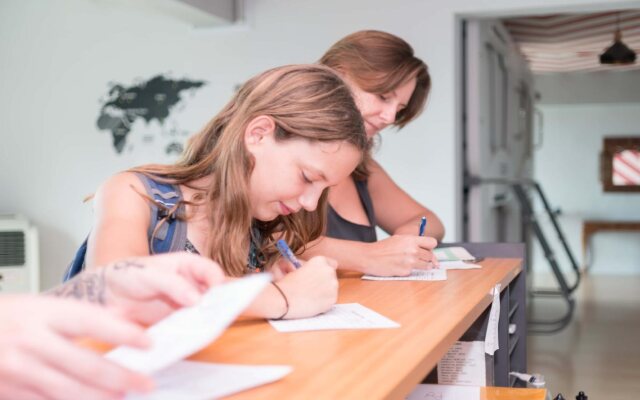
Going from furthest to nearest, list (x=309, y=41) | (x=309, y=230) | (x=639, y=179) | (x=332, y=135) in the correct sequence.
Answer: (x=639, y=179), (x=309, y=41), (x=309, y=230), (x=332, y=135)

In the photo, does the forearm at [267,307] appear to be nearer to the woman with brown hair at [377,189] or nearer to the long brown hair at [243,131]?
the long brown hair at [243,131]

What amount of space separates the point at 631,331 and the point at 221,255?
4841mm

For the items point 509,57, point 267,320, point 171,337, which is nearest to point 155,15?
point 509,57

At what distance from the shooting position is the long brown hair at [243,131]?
1438mm

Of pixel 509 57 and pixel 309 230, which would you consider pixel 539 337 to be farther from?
pixel 309 230

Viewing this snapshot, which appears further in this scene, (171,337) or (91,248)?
(91,248)

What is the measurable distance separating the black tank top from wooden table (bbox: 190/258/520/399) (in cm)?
77

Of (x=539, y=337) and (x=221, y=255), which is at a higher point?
(x=221, y=255)

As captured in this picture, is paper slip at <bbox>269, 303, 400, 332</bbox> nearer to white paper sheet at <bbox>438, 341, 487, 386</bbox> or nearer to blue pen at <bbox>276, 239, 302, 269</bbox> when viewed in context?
blue pen at <bbox>276, 239, 302, 269</bbox>

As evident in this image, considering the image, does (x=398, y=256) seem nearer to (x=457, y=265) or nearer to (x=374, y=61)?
(x=457, y=265)

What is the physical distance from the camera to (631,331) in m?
5.56

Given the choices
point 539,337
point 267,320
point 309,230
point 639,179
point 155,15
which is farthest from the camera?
point 639,179

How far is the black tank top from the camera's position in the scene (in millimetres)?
2275

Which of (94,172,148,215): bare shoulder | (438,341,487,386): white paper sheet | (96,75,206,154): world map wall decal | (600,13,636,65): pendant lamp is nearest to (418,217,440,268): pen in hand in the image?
(438,341,487,386): white paper sheet
